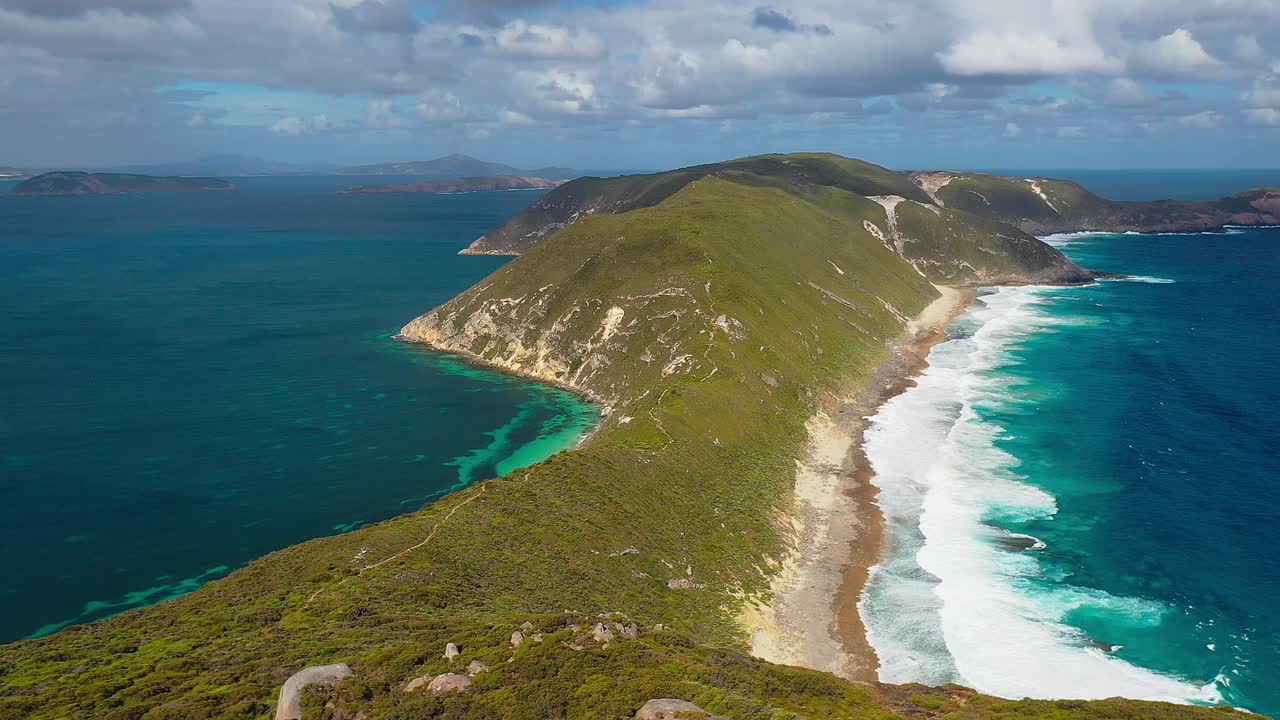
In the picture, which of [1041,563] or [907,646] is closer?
[907,646]

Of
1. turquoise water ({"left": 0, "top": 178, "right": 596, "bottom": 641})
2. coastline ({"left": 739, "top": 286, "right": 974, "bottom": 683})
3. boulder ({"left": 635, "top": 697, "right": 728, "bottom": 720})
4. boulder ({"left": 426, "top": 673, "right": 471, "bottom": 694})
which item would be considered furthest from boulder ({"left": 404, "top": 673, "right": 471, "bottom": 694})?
turquoise water ({"left": 0, "top": 178, "right": 596, "bottom": 641})

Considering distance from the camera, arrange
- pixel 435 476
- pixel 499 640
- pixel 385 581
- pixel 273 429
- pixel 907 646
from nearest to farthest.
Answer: pixel 499 640
pixel 385 581
pixel 907 646
pixel 435 476
pixel 273 429

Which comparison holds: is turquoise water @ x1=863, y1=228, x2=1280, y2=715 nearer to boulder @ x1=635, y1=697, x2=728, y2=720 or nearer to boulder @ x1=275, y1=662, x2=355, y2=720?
boulder @ x1=635, y1=697, x2=728, y2=720

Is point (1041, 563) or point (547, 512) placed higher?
point (547, 512)

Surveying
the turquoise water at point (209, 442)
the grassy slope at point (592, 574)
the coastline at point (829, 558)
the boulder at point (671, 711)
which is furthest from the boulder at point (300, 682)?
the turquoise water at point (209, 442)

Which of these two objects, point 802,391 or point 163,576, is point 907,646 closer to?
point 802,391

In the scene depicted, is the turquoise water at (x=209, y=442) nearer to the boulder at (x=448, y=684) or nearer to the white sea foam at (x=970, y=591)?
the boulder at (x=448, y=684)

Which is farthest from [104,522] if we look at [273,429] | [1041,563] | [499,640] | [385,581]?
[1041,563]

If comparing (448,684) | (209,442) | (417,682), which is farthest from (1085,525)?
(209,442)
